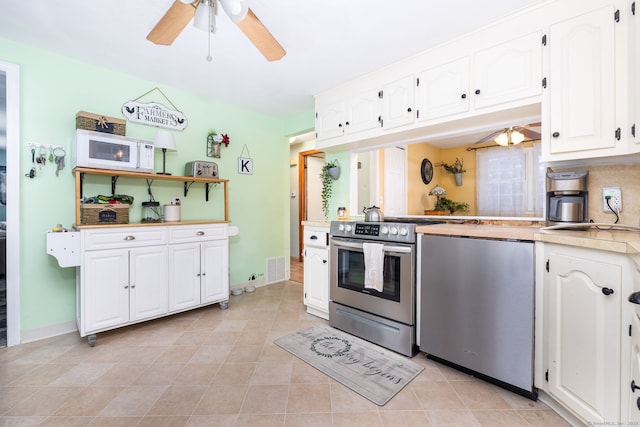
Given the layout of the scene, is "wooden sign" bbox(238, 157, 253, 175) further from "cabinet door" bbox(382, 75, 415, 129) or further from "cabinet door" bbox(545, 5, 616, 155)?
"cabinet door" bbox(545, 5, 616, 155)

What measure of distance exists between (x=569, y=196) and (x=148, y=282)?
3295mm

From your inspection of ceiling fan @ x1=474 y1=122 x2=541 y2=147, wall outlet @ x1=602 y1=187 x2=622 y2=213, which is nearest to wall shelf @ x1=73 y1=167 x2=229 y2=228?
ceiling fan @ x1=474 y1=122 x2=541 y2=147

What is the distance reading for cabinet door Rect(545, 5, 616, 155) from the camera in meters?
1.51

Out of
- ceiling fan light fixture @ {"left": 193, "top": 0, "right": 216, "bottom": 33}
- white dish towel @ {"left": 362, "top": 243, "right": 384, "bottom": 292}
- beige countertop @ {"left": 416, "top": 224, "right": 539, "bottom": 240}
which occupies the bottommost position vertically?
white dish towel @ {"left": 362, "top": 243, "right": 384, "bottom": 292}

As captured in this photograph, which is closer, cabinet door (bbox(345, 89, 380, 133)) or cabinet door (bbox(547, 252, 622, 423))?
cabinet door (bbox(547, 252, 622, 423))

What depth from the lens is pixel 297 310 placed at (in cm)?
299

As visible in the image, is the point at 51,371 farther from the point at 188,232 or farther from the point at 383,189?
the point at 383,189

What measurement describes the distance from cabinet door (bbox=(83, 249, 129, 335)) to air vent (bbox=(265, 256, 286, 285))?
1845 mm

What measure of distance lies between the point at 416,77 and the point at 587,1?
1.02 m

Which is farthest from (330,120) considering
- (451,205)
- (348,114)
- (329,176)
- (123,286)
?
(123,286)

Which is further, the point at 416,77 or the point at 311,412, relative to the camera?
the point at 416,77

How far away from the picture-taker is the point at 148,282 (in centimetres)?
247

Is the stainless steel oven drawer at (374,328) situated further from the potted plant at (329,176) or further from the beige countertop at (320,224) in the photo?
the potted plant at (329,176)

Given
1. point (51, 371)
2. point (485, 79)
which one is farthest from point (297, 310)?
point (485, 79)
